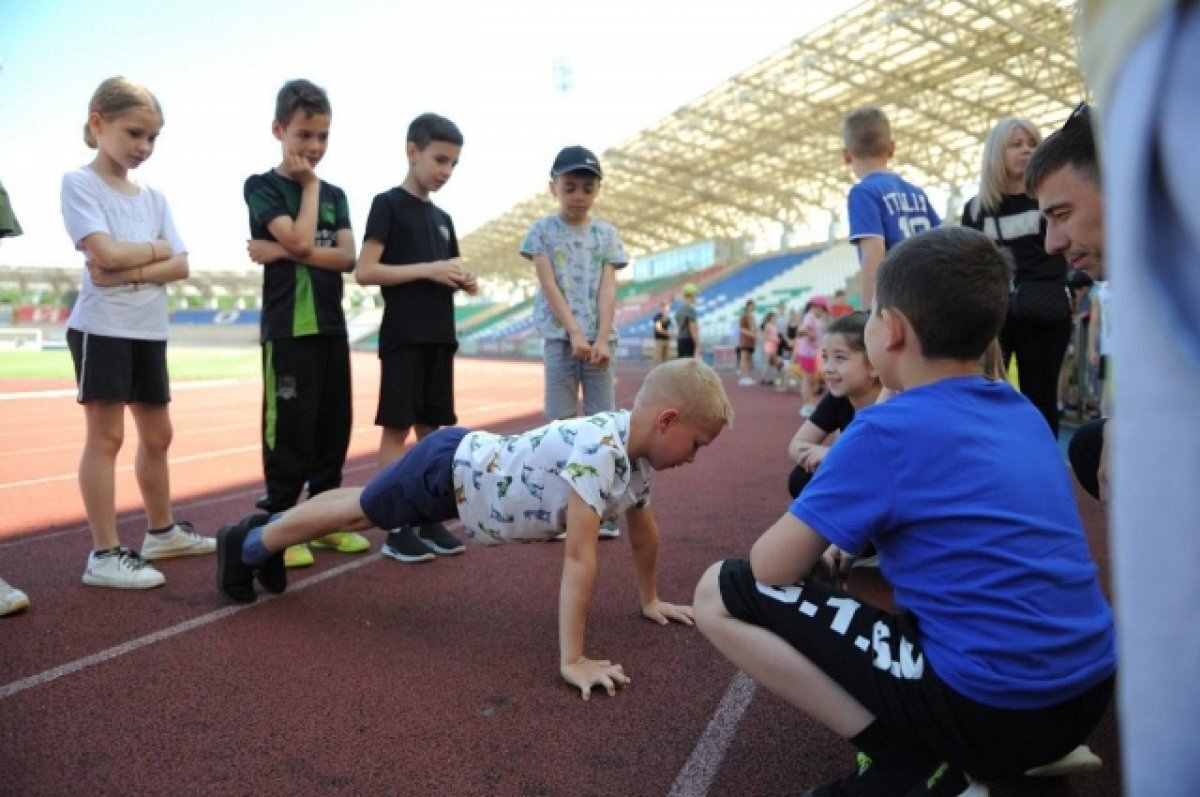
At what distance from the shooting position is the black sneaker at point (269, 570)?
2.80 meters

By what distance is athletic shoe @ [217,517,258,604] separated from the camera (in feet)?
9.02

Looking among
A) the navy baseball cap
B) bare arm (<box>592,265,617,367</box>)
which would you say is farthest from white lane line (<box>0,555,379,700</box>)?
the navy baseball cap

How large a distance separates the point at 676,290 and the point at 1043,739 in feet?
132

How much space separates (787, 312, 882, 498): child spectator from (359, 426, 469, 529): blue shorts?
4.48 ft

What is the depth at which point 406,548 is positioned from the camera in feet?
11.2

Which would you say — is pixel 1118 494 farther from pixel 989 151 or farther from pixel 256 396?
pixel 256 396

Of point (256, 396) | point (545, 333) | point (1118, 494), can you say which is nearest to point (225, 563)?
point (545, 333)

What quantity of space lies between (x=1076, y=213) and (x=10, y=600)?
11.4 ft

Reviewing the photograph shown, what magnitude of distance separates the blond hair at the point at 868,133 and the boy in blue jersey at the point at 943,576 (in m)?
2.15

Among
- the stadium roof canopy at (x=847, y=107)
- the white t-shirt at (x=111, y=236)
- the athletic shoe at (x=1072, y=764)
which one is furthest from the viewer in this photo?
the stadium roof canopy at (x=847, y=107)

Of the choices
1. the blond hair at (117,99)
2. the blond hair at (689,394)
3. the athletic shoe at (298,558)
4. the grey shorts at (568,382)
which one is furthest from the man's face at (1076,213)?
the blond hair at (117,99)

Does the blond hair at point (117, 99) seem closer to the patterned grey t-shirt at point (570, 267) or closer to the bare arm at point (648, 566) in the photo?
the patterned grey t-shirt at point (570, 267)

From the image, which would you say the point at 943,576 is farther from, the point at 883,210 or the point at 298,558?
the point at 298,558

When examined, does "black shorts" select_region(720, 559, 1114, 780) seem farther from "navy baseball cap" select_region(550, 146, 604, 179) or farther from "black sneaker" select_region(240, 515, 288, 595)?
"navy baseball cap" select_region(550, 146, 604, 179)
